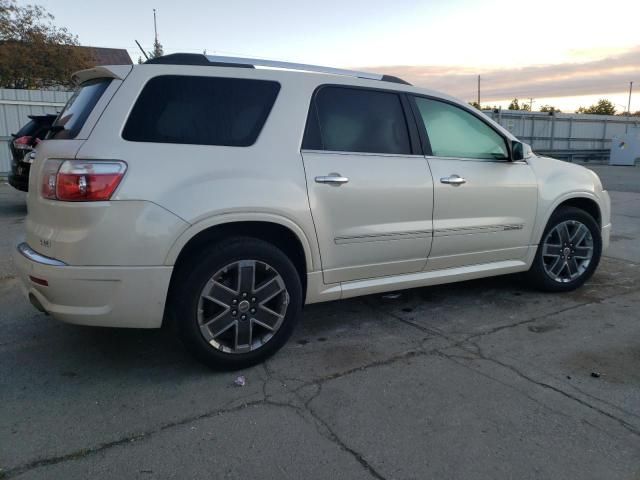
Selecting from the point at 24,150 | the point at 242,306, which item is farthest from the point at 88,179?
the point at 24,150

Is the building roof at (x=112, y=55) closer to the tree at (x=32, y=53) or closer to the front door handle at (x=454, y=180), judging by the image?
the tree at (x=32, y=53)

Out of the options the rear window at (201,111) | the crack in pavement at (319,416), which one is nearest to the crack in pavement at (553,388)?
the crack in pavement at (319,416)

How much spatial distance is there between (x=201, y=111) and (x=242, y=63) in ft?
1.69

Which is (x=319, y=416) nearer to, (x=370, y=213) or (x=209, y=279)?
(x=209, y=279)

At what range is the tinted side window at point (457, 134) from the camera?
4082mm

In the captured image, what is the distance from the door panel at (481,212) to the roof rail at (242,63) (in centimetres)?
89

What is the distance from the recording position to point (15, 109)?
14.6m

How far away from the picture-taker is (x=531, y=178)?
450 centimetres

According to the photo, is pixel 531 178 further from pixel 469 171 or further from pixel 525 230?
pixel 469 171

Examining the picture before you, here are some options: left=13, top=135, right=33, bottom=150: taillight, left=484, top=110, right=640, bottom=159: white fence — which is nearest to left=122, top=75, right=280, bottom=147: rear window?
left=13, top=135, right=33, bottom=150: taillight

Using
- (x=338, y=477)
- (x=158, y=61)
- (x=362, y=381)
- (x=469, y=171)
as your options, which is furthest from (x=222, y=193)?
(x=469, y=171)

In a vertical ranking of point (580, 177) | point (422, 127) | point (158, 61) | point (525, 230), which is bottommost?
point (525, 230)

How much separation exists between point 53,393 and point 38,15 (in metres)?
29.2

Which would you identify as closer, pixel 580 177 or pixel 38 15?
pixel 580 177
